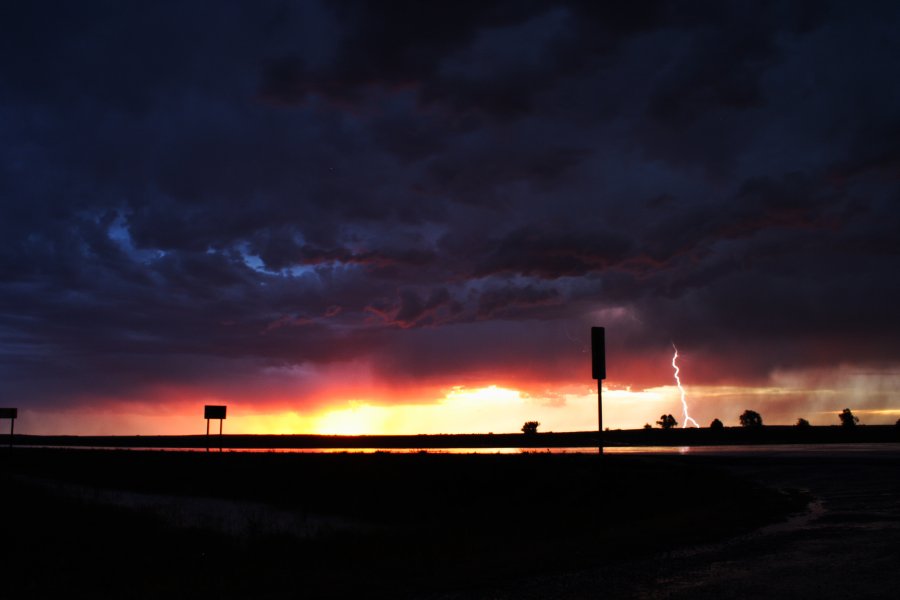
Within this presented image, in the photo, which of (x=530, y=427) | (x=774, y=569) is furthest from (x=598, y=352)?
(x=530, y=427)

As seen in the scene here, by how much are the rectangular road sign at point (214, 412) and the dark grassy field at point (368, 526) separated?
46.0ft

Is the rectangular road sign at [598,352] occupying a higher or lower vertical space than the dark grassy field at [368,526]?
higher

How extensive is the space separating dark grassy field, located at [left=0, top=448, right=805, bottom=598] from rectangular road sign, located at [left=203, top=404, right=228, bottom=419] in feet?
46.0

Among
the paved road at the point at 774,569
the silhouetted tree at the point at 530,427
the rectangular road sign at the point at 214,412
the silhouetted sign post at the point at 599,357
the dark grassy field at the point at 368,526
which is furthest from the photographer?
the silhouetted tree at the point at 530,427

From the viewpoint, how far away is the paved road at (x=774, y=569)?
321 inches

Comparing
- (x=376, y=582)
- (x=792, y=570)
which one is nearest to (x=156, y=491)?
(x=376, y=582)

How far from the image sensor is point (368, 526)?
2416 cm

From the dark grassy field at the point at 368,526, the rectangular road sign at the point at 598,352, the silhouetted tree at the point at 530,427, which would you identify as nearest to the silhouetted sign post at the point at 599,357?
the rectangular road sign at the point at 598,352

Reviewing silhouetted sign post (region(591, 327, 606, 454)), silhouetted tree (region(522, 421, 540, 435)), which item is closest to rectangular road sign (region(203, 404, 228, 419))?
silhouetted sign post (region(591, 327, 606, 454))

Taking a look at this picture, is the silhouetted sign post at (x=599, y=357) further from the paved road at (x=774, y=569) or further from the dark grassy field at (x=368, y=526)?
the paved road at (x=774, y=569)

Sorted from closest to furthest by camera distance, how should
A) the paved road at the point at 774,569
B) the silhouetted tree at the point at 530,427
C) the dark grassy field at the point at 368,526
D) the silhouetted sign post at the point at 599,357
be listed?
the paved road at the point at 774,569
the dark grassy field at the point at 368,526
the silhouetted sign post at the point at 599,357
the silhouetted tree at the point at 530,427

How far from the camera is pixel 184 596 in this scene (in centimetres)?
1025

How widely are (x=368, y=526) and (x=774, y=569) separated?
672 inches

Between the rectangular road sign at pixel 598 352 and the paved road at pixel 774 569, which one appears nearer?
the paved road at pixel 774 569
